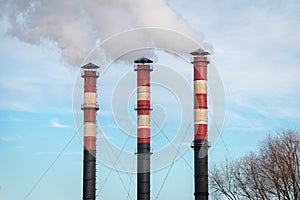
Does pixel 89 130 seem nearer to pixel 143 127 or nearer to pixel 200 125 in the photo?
pixel 143 127

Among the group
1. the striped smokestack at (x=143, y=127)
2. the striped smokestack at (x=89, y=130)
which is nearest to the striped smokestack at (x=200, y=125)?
the striped smokestack at (x=143, y=127)

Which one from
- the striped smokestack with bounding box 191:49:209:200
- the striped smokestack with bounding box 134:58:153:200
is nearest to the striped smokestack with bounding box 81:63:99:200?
the striped smokestack with bounding box 134:58:153:200

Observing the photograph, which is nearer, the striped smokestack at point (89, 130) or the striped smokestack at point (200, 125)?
the striped smokestack at point (200, 125)

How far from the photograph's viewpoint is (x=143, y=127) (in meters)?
40.4

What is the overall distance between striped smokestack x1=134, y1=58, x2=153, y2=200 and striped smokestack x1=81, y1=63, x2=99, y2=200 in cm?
322

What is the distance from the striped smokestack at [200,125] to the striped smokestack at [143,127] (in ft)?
9.84

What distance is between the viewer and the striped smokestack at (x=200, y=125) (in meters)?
37.8

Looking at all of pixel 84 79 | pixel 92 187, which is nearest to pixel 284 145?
pixel 92 187

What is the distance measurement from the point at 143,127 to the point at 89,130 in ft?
12.8

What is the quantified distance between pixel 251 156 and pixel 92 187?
37.6ft

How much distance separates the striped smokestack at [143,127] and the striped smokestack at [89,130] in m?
3.22

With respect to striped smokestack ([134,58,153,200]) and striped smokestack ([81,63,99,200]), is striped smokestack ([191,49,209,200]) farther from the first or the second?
striped smokestack ([81,63,99,200])

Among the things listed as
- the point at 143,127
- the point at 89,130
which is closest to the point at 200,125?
the point at 143,127

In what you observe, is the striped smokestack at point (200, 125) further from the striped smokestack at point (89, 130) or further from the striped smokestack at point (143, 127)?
the striped smokestack at point (89, 130)
